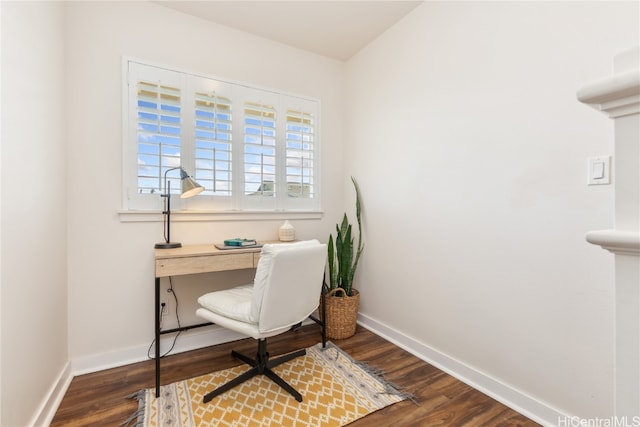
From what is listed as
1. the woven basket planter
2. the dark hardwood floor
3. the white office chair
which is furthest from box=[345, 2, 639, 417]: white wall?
the white office chair

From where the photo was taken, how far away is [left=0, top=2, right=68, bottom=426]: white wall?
1185 mm

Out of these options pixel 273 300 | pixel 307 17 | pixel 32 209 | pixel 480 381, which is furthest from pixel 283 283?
pixel 307 17

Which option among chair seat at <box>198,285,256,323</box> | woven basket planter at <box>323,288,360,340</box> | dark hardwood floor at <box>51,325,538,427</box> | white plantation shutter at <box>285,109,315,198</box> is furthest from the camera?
white plantation shutter at <box>285,109,315,198</box>

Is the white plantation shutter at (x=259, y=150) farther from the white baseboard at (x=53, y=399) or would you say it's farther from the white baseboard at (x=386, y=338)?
the white baseboard at (x=53, y=399)

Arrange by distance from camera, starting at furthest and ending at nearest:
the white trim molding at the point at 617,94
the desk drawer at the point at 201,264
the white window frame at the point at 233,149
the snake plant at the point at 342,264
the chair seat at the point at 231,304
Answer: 1. the snake plant at the point at 342,264
2. the white window frame at the point at 233,149
3. the desk drawer at the point at 201,264
4. the chair seat at the point at 231,304
5. the white trim molding at the point at 617,94

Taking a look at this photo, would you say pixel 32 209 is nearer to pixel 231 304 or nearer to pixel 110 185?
pixel 110 185

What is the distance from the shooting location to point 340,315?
2.43m

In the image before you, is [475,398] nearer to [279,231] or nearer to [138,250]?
[279,231]

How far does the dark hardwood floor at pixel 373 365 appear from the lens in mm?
1531

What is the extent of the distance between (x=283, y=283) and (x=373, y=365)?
3.30ft

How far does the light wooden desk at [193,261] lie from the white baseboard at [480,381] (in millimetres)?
1324

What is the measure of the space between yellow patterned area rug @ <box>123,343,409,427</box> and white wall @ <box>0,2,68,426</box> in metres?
0.53

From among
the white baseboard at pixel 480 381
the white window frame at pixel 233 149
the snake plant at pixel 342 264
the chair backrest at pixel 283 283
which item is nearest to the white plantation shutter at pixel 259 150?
the white window frame at pixel 233 149

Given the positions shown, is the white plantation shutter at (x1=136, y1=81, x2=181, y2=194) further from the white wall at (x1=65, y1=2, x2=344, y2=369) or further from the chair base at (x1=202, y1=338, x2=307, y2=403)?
the chair base at (x1=202, y1=338, x2=307, y2=403)
